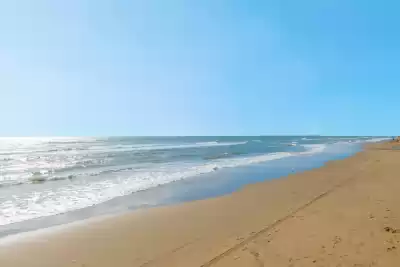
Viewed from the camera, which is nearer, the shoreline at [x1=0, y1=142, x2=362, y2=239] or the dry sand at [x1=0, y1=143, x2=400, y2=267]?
the dry sand at [x1=0, y1=143, x2=400, y2=267]

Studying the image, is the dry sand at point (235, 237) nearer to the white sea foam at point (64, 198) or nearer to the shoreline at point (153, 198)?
the shoreline at point (153, 198)

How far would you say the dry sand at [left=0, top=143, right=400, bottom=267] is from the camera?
553 centimetres

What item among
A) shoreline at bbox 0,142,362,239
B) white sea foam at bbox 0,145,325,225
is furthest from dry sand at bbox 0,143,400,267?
white sea foam at bbox 0,145,325,225

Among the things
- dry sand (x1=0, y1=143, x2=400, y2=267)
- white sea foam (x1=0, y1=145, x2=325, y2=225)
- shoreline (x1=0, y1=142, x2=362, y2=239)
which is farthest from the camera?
white sea foam (x1=0, y1=145, x2=325, y2=225)

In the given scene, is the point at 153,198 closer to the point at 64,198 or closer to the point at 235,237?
the point at 64,198

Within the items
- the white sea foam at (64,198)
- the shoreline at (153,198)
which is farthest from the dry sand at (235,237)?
the white sea foam at (64,198)

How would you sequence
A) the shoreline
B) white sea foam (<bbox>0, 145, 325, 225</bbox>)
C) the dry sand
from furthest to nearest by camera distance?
white sea foam (<bbox>0, 145, 325, 225</bbox>), the shoreline, the dry sand

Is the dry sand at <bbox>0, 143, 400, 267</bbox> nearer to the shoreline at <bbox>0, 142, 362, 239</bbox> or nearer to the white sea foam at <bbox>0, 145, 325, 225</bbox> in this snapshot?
the shoreline at <bbox>0, 142, 362, 239</bbox>

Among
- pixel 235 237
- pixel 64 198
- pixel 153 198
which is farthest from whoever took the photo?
pixel 64 198

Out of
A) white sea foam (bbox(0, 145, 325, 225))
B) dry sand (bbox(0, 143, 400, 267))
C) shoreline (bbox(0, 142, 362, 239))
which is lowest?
white sea foam (bbox(0, 145, 325, 225))

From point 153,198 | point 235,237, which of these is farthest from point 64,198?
point 235,237

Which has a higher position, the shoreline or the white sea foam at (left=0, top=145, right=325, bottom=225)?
the shoreline

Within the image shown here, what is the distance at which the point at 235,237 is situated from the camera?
6789 mm

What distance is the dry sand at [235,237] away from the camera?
18.1 ft
